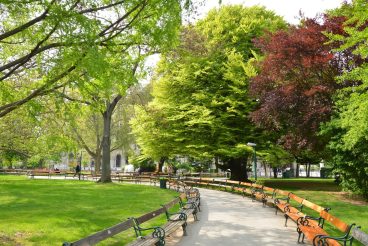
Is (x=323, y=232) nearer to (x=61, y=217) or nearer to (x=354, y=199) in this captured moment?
(x=61, y=217)

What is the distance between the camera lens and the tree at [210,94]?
90.2ft

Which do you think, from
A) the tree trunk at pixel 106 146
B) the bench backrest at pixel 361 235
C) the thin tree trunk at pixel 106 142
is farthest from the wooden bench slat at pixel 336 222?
the tree trunk at pixel 106 146

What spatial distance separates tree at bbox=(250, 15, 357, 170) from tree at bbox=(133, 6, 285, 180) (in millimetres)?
5068

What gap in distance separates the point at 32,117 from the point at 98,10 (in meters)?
3.14

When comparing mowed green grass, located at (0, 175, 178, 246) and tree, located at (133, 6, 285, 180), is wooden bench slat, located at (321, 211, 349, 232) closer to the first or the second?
mowed green grass, located at (0, 175, 178, 246)

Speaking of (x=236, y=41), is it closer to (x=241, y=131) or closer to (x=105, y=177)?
(x=241, y=131)

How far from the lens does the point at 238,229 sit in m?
10.9

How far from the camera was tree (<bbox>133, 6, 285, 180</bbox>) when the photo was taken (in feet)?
90.2

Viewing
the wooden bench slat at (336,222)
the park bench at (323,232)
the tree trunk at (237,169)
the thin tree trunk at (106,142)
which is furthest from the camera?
the thin tree trunk at (106,142)

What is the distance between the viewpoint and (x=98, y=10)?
9.85 meters

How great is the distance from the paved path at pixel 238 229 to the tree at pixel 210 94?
40.2 ft

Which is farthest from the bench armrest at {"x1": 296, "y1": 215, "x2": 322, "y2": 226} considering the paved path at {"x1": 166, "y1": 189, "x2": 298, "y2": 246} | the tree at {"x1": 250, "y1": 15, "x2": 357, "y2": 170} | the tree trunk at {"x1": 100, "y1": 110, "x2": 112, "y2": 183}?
the tree trunk at {"x1": 100, "y1": 110, "x2": 112, "y2": 183}

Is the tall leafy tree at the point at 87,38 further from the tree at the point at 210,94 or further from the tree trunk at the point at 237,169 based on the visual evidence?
the tree trunk at the point at 237,169

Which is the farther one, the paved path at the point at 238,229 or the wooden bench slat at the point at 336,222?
the paved path at the point at 238,229
